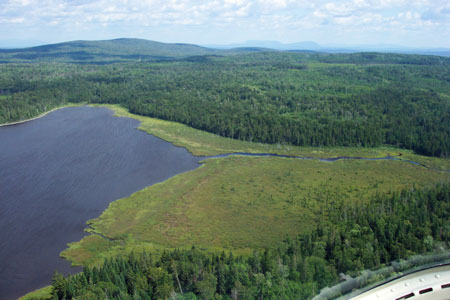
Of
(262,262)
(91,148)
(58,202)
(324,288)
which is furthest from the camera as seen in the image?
(91,148)

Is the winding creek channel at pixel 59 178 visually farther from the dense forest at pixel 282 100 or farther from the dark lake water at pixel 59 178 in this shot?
the dense forest at pixel 282 100

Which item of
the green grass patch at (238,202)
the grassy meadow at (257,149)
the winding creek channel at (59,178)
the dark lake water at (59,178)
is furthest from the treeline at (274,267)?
the grassy meadow at (257,149)

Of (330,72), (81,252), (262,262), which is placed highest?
(330,72)

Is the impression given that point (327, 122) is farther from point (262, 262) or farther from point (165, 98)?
point (262, 262)

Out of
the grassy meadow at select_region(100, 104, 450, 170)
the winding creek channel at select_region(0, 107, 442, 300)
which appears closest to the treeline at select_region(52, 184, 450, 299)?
the winding creek channel at select_region(0, 107, 442, 300)

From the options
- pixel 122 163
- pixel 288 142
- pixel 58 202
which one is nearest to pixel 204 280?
pixel 58 202

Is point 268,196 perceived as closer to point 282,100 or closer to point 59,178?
point 59,178

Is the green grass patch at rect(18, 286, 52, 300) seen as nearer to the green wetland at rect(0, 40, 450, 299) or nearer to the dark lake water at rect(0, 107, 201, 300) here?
the green wetland at rect(0, 40, 450, 299)
